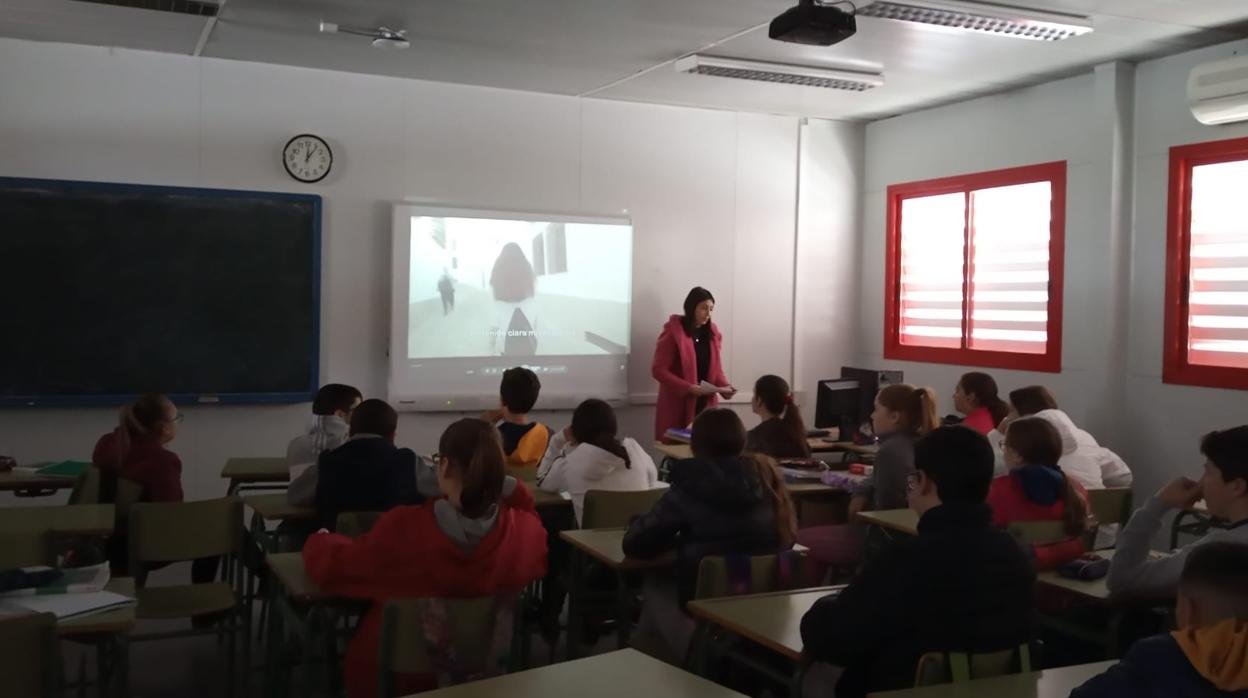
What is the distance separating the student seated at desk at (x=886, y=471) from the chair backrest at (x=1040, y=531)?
31.0 inches

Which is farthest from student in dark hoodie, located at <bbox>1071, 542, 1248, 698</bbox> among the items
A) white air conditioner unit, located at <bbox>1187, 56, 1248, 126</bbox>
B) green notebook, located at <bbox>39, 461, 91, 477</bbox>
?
green notebook, located at <bbox>39, 461, 91, 477</bbox>

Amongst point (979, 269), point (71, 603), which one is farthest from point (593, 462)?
point (979, 269)

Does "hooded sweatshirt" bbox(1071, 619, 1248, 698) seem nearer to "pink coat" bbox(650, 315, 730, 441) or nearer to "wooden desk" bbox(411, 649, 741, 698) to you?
"wooden desk" bbox(411, 649, 741, 698)

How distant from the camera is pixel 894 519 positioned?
4148mm

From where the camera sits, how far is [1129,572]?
3066 millimetres

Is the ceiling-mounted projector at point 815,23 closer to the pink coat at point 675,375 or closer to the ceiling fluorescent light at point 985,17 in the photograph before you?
the ceiling fluorescent light at point 985,17

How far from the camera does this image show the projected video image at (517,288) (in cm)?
713

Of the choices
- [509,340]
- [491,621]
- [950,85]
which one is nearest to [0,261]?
[509,340]

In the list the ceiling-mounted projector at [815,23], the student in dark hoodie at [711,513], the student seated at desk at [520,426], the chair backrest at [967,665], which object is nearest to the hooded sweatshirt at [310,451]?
the student seated at desk at [520,426]

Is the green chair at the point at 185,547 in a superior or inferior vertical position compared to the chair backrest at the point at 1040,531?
inferior

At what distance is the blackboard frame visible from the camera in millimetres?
6148

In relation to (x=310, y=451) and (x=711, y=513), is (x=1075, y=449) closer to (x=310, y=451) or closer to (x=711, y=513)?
(x=711, y=513)

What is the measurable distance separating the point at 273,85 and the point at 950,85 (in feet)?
13.7

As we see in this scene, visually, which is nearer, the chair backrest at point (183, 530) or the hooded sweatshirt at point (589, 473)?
the chair backrest at point (183, 530)
